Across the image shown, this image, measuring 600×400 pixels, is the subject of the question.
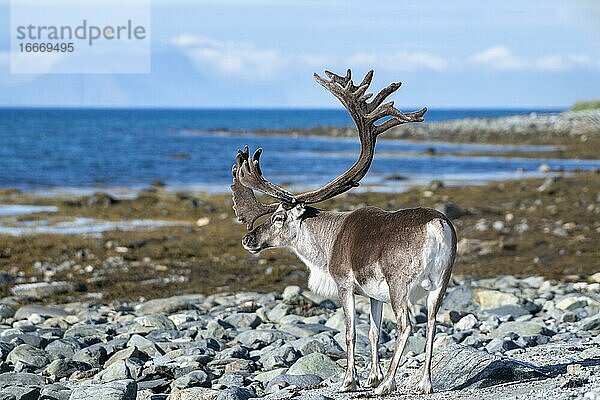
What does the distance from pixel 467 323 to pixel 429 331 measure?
200 inches

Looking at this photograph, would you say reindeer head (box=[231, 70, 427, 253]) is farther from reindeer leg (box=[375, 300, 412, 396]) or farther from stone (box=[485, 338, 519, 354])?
stone (box=[485, 338, 519, 354])

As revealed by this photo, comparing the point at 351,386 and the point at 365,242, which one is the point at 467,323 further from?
the point at 365,242

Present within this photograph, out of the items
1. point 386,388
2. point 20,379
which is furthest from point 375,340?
point 20,379

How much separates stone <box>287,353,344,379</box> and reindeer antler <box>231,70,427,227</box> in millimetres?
1921

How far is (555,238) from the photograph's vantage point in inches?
894

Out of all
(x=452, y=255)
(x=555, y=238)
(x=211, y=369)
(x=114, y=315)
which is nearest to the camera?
(x=452, y=255)

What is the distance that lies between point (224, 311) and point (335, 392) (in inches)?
248

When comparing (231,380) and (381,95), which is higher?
(381,95)

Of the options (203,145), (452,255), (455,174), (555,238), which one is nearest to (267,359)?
(452,255)

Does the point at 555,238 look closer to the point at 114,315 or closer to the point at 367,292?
the point at 114,315

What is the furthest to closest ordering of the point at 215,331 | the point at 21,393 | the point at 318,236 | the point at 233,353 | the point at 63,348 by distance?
the point at 215,331 → the point at 63,348 → the point at 233,353 → the point at 21,393 → the point at 318,236

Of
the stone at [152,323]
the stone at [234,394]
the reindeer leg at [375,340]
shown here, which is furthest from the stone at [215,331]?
the reindeer leg at [375,340]

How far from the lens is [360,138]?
998 cm

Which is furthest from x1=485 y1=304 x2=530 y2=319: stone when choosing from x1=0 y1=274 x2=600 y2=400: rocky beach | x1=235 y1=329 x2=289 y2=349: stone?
x1=235 y1=329 x2=289 y2=349: stone
